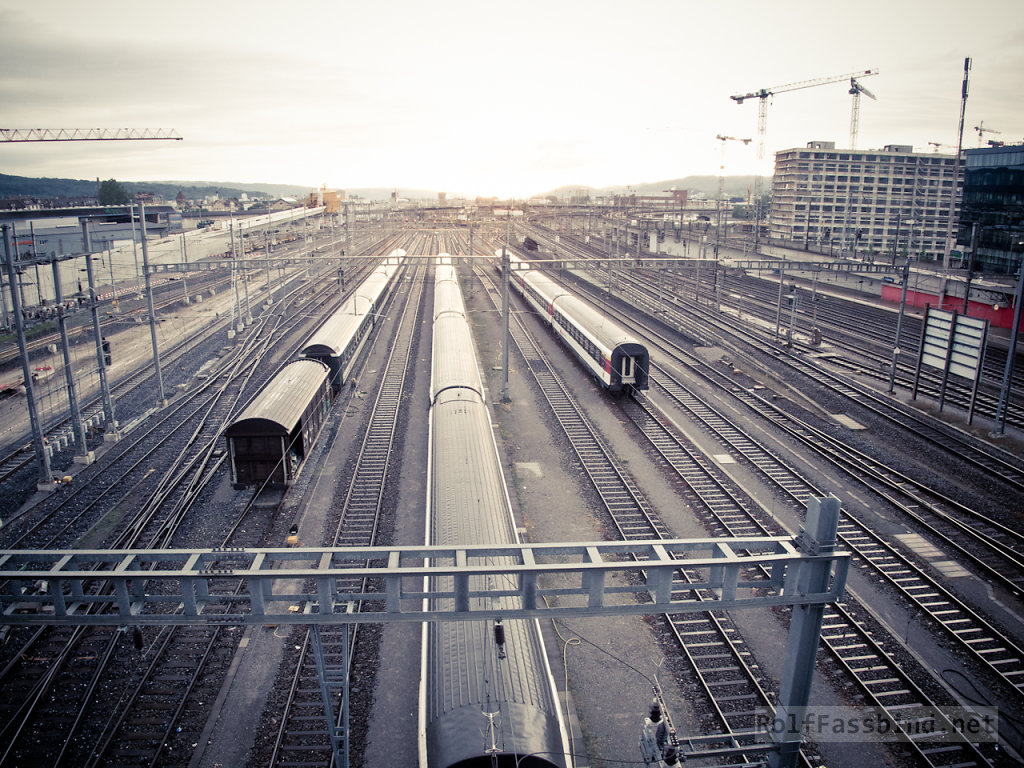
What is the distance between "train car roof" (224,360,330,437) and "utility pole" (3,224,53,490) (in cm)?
545

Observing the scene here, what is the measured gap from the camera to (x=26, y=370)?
1767cm

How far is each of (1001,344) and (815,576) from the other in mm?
39307

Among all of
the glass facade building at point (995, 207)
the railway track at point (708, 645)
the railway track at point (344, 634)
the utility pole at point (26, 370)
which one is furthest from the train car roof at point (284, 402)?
the glass facade building at point (995, 207)

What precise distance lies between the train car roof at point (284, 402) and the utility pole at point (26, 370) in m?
5.45

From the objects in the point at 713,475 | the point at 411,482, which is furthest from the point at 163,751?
the point at 713,475

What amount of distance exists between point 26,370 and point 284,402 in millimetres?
6938

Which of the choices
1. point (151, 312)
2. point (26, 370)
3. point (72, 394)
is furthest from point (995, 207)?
point (26, 370)

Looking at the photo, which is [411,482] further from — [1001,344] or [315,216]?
[315,216]

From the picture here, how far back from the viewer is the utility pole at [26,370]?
1728 centimetres

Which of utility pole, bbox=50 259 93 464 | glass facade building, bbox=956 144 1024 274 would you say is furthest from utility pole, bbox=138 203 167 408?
glass facade building, bbox=956 144 1024 274

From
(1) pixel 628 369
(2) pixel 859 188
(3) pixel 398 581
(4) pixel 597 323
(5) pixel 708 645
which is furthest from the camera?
(2) pixel 859 188

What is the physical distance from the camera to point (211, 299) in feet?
175

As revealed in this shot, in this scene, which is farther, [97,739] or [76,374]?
[76,374]

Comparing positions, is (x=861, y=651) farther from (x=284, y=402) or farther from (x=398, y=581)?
(x=284, y=402)
